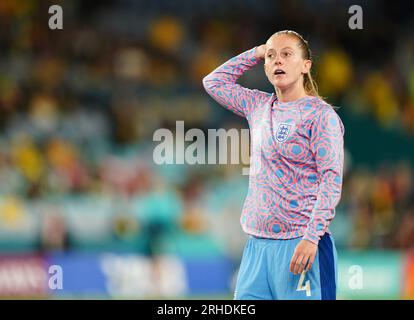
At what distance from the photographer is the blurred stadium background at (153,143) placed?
34.8 feet

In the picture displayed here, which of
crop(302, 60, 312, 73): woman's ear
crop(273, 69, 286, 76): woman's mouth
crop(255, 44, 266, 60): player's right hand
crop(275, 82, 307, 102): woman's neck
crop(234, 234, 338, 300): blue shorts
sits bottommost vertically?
crop(234, 234, 338, 300): blue shorts

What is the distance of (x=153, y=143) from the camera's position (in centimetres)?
1205

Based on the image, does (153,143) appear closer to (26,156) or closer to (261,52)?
(26,156)

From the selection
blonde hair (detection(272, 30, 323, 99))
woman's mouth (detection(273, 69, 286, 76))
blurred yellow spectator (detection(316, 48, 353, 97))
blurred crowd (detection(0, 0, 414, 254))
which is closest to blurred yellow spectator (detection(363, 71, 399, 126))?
blurred crowd (detection(0, 0, 414, 254))

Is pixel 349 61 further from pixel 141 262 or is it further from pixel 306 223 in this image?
pixel 306 223

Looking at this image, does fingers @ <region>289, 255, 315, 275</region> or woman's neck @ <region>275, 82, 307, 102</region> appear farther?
woman's neck @ <region>275, 82, 307, 102</region>

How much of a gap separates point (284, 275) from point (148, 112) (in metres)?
8.32

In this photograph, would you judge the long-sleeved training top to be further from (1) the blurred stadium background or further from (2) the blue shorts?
(1) the blurred stadium background

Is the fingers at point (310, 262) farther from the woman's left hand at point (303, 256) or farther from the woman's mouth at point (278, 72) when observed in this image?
the woman's mouth at point (278, 72)

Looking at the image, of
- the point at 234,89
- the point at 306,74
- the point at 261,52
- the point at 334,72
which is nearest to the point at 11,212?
the point at 334,72

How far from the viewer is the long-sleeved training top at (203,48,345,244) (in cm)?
443

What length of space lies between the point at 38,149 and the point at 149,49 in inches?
114

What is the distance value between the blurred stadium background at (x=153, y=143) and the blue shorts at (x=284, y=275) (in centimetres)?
508

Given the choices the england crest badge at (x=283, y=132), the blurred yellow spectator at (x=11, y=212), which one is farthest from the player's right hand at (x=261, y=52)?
the blurred yellow spectator at (x=11, y=212)
